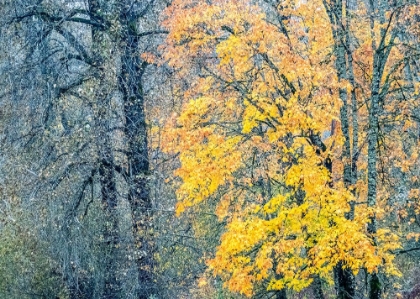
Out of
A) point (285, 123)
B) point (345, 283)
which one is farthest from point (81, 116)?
point (345, 283)

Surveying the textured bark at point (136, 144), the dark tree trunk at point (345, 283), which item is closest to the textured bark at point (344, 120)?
the dark tree trunk at point (345, 283)

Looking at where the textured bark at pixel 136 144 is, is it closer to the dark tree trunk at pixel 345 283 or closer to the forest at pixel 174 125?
the forest at pixel 174 125

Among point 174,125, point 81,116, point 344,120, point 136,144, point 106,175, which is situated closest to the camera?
point 81,116

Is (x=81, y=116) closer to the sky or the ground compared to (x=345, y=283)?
closer to the sky

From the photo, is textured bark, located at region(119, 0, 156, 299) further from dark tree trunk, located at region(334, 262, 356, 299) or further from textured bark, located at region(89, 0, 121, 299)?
dark tree trunk, located at region(334, 262, 356, 299)

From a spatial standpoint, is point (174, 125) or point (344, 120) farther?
point (174, 125)

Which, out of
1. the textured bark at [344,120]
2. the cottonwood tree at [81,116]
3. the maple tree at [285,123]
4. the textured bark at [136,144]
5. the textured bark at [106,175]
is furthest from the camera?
the textured bark at [344,120]

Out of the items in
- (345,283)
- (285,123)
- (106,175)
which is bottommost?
(345,283)

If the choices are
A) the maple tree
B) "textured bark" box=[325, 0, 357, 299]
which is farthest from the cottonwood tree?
"textured bark" box=[325, 0, 357, 299]

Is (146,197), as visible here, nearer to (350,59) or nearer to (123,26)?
(123,26)

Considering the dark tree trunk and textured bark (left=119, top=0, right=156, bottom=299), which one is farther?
the dark tree trunk

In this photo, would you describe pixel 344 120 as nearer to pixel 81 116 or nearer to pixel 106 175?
pixel 106 175

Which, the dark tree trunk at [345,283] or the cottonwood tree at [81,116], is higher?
the cottonwood tree at [81,116]

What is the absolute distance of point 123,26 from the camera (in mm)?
10531
